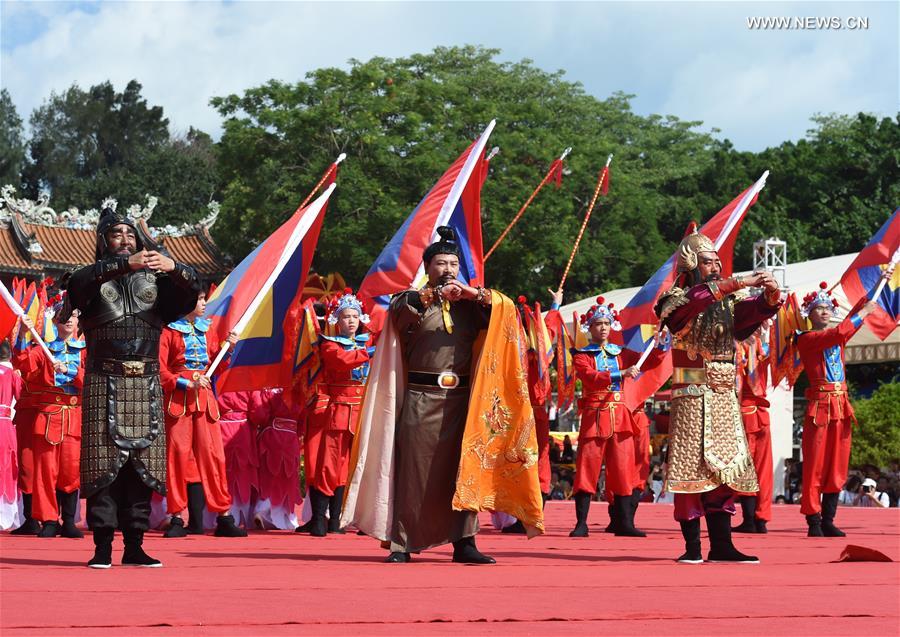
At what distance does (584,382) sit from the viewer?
10.7 meters

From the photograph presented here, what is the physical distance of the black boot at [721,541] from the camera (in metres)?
7.83

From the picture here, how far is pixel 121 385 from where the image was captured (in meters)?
7.12

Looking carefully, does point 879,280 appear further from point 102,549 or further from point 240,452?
point 102,549

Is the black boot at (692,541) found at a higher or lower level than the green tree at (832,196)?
lower

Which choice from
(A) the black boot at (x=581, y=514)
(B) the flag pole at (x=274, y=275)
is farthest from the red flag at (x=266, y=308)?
(A) the black boot at (x=581, y=514)

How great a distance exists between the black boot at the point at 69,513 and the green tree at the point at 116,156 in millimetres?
39614

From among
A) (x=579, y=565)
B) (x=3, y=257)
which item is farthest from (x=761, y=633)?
(x=3, y=257)

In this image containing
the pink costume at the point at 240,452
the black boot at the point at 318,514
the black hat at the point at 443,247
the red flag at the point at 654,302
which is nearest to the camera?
the black hat at the point at 443,247

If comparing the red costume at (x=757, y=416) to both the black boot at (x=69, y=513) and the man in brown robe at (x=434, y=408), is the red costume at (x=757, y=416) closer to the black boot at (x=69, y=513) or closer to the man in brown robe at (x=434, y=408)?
the man in brown robe at (x=434, y=408)

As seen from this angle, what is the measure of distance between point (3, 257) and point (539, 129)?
15607 millimetres

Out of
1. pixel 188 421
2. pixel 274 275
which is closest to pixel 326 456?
pixel 188 421

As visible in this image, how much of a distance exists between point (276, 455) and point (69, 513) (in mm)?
1724

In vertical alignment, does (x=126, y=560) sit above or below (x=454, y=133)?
below

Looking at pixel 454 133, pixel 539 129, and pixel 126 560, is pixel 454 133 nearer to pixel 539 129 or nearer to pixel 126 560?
pixel 539 129
